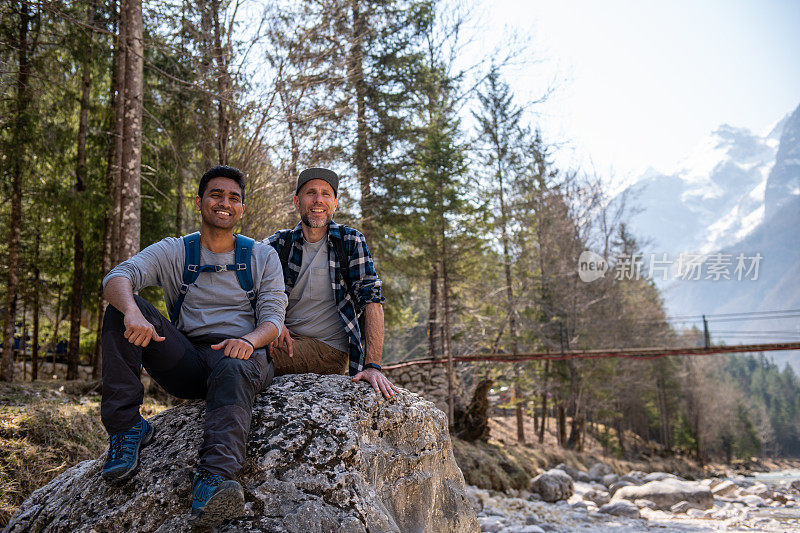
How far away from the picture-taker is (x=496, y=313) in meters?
16.9

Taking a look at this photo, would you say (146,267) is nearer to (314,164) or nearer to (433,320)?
(314,164)

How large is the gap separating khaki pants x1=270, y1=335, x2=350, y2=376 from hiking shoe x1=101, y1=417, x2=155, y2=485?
2.73ft

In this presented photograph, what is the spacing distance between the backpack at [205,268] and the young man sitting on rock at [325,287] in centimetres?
51

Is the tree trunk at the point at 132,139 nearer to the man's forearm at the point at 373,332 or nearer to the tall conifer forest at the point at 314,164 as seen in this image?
the tall conifer forest at the point at 314,164

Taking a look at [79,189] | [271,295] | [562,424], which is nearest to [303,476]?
[271,295]

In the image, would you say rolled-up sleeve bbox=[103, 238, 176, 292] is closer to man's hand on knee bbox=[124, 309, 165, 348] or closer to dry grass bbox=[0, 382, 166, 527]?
man's hand on knee bbox=[124, 309, 165, 348]

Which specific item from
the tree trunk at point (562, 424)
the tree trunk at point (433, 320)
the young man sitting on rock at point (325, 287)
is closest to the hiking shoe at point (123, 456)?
the young man sitting on rock at point (325, 287)

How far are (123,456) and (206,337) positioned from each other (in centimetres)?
61

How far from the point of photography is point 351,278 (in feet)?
11.0

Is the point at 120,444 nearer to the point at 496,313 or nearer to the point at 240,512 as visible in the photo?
the point at 240,512

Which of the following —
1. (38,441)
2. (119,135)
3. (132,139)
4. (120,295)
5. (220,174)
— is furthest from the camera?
(119,135)

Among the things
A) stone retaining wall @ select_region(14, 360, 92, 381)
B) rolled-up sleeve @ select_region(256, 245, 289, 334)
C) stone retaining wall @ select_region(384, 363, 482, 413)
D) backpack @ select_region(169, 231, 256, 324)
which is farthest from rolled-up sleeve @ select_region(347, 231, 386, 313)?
stone retaining wall @ select_region(14, 360, 92, 381)

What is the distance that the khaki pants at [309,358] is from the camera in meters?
3.16

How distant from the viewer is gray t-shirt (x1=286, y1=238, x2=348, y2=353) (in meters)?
3.33
